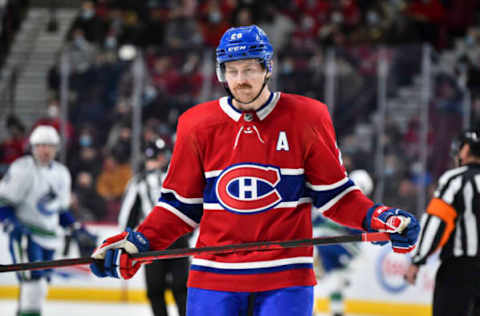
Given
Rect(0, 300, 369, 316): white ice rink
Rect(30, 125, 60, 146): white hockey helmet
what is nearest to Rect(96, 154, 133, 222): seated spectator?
Rect(0, 300, 369, 316): white ice rink

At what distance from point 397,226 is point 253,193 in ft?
1.45

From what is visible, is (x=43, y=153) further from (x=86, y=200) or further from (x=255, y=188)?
(x=255, y=188)

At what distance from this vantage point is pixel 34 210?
17.4ft

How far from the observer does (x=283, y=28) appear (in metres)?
9.79

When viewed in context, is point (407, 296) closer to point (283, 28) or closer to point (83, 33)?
point (283, 28)

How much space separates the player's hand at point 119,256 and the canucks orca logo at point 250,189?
1.01 ft

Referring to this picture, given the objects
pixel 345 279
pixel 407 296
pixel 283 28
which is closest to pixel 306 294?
pixel 345 279

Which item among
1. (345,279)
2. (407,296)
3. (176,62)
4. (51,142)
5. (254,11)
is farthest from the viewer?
(254,11)

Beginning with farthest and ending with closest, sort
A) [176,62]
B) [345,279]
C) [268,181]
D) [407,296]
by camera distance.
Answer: [176,62] → [407,296] → [345,279] → [268,181]

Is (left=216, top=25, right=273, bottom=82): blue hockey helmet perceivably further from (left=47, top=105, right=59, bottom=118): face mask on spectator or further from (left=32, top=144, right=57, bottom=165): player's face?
(left=47, top=105, right=59, bottom=118): face mask on spectator

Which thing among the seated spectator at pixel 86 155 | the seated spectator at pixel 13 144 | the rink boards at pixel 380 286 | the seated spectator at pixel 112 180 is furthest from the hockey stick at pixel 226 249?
the seated spectator at pixel 13 144

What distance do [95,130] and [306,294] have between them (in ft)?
19.5

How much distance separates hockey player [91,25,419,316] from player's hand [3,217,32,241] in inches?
117

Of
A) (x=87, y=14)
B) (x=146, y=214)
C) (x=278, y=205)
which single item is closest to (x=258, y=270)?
(x=278, y=205)
